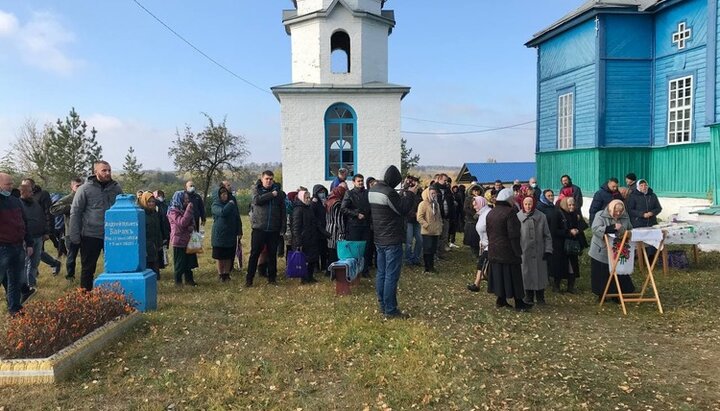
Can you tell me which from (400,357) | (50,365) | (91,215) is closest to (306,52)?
(91,215)

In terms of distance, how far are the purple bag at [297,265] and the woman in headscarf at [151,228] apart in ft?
7.79

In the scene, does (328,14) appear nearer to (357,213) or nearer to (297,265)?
(357,213)

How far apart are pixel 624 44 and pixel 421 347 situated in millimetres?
14947

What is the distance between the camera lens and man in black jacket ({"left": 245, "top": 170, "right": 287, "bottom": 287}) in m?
8.93

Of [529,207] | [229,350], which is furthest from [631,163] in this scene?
[229,350]

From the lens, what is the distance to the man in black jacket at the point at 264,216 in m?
8.93

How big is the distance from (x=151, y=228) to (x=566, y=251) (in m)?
7.07

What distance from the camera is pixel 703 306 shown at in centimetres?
777

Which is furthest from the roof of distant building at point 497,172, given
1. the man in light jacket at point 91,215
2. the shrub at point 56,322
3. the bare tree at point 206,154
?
the shrub at point 56,322

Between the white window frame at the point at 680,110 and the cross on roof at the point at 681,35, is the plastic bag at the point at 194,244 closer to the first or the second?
the white window frame at the point at 680,110

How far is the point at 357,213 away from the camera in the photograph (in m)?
9.23

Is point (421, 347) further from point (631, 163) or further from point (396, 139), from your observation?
point (631, 163)

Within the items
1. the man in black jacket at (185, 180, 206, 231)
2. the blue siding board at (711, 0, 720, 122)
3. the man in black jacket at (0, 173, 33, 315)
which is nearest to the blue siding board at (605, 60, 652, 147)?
the blue siding board at (711, 0, 720, 122)

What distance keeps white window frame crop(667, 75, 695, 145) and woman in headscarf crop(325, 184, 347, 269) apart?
37.1ft
